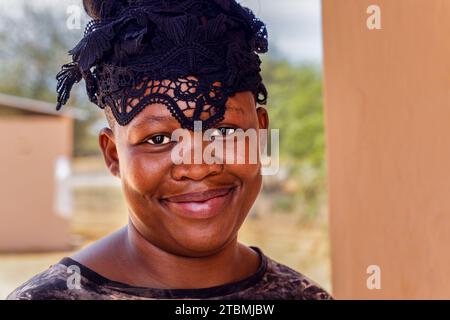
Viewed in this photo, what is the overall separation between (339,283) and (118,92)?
1.14m

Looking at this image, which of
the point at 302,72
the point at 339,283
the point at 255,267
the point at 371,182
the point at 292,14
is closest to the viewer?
the point at 255,267

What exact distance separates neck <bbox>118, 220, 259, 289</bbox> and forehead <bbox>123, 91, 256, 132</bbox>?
0.27m

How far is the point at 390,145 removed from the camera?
2029 mm

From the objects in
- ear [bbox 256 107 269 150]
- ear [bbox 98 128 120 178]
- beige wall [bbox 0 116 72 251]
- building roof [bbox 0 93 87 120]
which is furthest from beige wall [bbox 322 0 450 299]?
beige wall [bbox 0 116 72 251]

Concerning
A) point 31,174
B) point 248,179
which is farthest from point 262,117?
point 31,174

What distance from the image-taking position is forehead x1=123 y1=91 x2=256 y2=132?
142 cm

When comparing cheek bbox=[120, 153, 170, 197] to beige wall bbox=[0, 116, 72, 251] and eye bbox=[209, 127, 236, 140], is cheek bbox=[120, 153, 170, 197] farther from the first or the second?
beige wall bbox=[0, 116, 72, 251]

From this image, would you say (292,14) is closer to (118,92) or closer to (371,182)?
(371,182)

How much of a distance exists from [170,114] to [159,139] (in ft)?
0.21

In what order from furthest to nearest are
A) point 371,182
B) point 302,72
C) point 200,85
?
1. point 302,72
2. point 371,182
3. point 200,85

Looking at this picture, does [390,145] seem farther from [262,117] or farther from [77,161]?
[77,161]

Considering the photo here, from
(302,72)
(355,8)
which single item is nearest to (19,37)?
(302,72)

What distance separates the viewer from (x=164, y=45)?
143cm

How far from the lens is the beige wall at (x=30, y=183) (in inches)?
400
